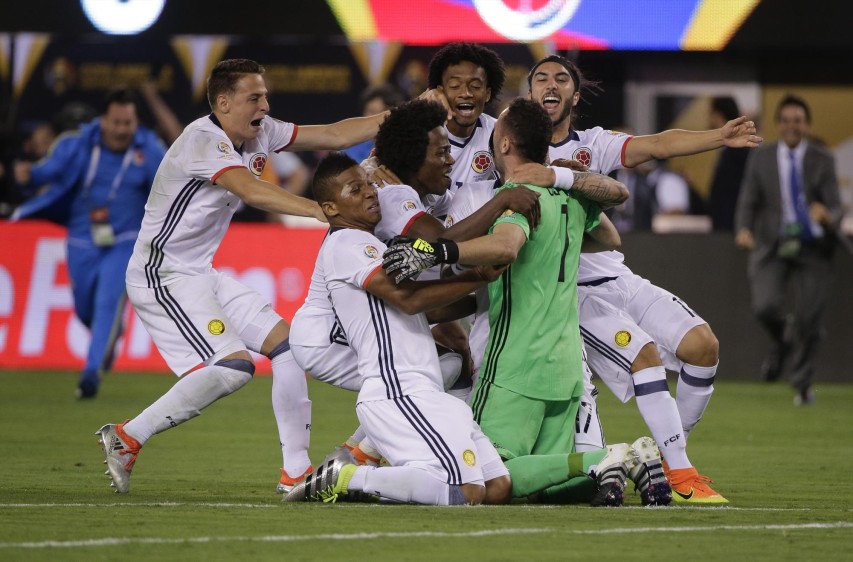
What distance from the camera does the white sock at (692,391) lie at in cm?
791

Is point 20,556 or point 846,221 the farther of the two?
point 846,221

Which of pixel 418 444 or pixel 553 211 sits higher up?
pixel 553 211

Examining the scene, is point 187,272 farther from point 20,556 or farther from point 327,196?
point 20,556

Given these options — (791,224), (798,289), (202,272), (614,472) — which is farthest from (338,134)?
(798,289)

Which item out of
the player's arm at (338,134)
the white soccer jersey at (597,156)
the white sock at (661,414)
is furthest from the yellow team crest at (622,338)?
the player's arm at (338,134)

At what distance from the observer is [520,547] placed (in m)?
5.40

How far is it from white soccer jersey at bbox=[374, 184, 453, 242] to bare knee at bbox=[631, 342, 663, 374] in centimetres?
135

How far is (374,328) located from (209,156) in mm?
1432

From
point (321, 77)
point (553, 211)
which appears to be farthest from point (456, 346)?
point (321, 77)

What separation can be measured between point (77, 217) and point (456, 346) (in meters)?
6.87

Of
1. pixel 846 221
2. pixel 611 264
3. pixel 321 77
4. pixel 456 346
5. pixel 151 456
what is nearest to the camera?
pixel 456 346

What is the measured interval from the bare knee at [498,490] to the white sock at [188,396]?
4.69 feet

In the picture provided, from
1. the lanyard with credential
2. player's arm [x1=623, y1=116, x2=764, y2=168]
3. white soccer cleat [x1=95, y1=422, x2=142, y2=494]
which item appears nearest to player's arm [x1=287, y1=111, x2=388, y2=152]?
player's arm [x1=623, y1=116, x2=764, y2=168]

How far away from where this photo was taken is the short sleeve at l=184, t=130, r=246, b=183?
25.1 feet
